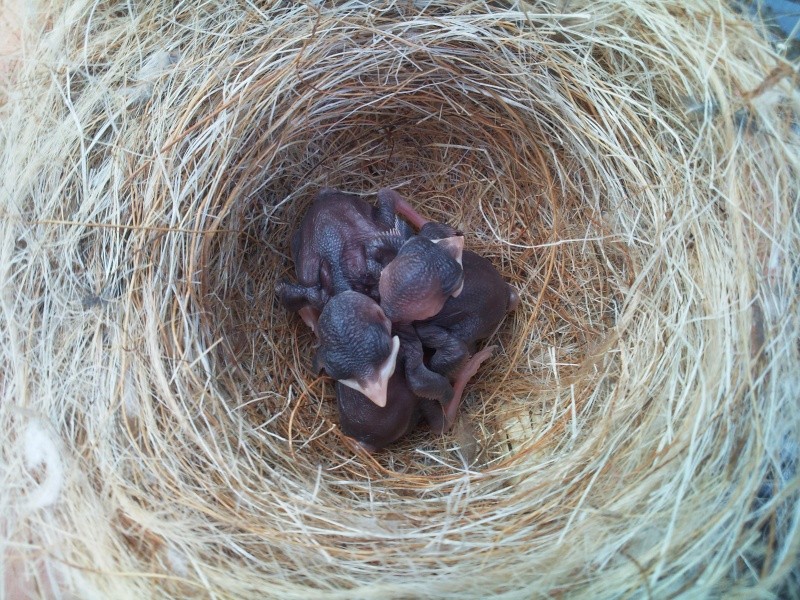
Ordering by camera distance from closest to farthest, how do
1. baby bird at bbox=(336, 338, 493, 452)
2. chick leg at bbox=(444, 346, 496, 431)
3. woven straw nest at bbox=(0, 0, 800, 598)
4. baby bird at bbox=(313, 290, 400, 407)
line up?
woven straw nest at bbox=(0, 0, 800, 598) → baby bird at bbox=(313, 290, 400, 407) → baby bird at bbox=(336, 338, 493, 452) → chick leg at bbox=(444, 346, 496, 431)

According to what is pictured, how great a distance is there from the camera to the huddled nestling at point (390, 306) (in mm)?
1152

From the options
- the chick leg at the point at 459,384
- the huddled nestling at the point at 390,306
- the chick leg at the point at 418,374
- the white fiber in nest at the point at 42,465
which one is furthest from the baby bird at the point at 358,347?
the white fiber in nest at the point at 42,465

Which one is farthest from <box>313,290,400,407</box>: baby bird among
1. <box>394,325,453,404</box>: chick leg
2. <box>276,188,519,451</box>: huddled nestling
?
<box>394,325,453,404</box>: chick leg

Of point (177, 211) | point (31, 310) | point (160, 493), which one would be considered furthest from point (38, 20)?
point (160, 493)

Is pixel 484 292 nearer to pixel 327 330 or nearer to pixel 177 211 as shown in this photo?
pixel 327 330

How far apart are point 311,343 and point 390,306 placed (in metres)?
0.36

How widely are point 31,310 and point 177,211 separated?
1.09 ft

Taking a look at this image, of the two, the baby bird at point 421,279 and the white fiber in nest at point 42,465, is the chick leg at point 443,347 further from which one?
the white fiber in nest at point 42,465

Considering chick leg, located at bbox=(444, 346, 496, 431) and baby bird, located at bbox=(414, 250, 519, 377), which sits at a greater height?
baby bird, located at bbox=(414, 250, 519, 377)

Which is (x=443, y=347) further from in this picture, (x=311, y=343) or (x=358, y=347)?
(x=311, y=343)

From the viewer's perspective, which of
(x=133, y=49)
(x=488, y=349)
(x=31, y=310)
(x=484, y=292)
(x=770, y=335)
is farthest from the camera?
(x=488, y=349)

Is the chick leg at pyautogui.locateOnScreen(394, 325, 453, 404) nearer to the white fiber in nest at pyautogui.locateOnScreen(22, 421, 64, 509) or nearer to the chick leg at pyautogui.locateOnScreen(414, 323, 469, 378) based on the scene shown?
the chick leg at pyautogui.locateOnScreen(414, 323, 469, 378)

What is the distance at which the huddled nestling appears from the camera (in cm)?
115

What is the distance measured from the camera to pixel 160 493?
100 cm
